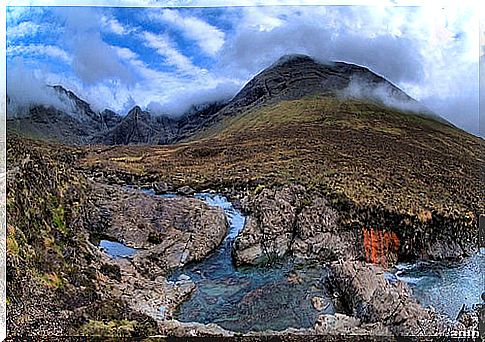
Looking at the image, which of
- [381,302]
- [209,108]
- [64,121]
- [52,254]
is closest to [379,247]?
[381,302]

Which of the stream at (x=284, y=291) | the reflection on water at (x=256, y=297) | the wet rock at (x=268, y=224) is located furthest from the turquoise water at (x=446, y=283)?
the wet rock at (x=268, y=224)

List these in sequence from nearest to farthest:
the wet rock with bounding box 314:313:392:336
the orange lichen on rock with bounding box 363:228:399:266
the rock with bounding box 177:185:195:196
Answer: the wet rock with bounding box 314:313:392:336
the orange lichen on rock with bounding box 363:228:399:266
the rock with bounding box 177:185:195:196

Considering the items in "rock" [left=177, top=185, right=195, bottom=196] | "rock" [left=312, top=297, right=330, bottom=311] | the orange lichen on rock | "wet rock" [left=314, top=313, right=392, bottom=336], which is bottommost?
"wet rock" [left=314, top=313, right=392, bottom=336]

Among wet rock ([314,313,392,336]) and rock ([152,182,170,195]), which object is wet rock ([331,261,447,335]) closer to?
wet rock ([314,313,392,336])

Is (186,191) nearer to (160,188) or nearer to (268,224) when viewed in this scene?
(160,188)

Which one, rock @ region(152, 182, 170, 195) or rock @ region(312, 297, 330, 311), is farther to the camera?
rock @ region(152, 182, 170, 195)

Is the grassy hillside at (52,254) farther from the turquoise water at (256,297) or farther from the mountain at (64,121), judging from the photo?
the turquoise water at (256,297)

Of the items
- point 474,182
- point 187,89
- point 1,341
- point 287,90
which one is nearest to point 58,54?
point 187,89

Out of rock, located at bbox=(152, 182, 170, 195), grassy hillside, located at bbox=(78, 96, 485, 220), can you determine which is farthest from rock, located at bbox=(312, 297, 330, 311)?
rock, located at bbox=(152, 182, 170, 195)
